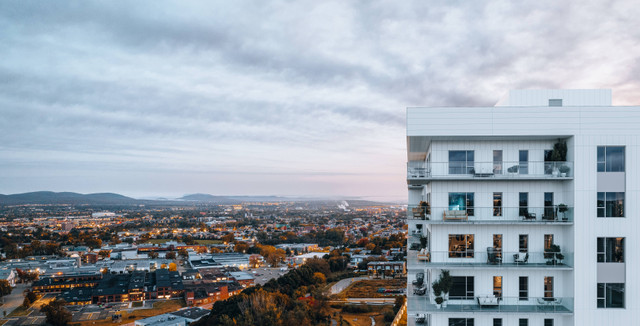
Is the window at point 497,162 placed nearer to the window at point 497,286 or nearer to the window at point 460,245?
the window at point 460,245

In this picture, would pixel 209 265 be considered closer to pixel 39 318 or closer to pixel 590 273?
pixel 39 318

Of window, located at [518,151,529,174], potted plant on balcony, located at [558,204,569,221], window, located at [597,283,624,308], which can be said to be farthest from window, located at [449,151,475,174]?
window, located at [597,283,624,308]

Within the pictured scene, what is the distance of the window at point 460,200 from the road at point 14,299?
68.7 meters

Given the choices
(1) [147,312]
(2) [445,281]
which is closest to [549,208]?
(2) [445,281]

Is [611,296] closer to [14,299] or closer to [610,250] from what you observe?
[610,250]

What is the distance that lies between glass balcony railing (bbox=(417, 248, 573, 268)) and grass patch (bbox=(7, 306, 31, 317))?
65.1 metres

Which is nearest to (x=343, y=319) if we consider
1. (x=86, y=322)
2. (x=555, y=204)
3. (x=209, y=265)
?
(x=86, y=322)

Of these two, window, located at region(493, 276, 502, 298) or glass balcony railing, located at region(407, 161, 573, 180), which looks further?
window, located at region(493, 276, 502, 298)

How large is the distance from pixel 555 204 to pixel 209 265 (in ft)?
298

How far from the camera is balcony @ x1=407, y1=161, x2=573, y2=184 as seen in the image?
17531mm

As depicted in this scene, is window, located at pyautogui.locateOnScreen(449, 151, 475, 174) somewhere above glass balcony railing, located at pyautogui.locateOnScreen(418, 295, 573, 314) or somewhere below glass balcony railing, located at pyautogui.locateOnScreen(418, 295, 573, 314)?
above

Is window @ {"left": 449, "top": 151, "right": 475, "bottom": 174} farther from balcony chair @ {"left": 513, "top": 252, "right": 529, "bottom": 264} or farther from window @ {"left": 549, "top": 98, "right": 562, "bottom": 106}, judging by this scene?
window @ {"left": 549, "top": 98, "right": 562, "bottom": 106}

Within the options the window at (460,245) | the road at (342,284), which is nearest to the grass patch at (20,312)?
the road at (342,284)

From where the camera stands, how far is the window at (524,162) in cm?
1794
